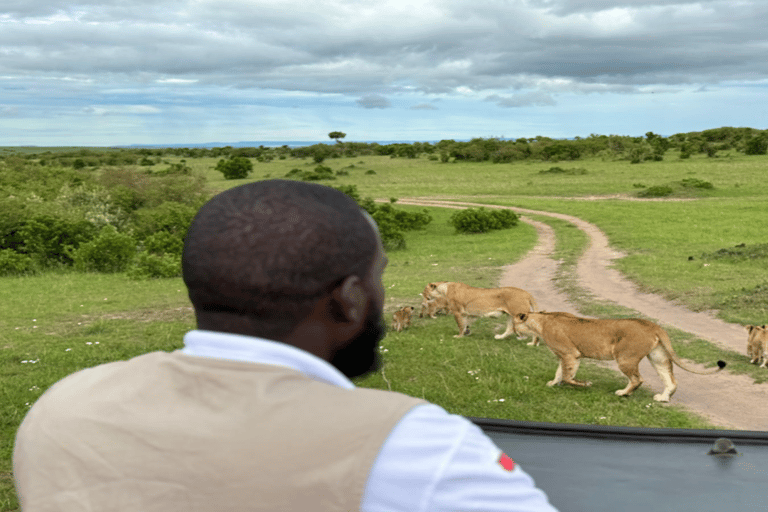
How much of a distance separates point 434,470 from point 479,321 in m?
9.36

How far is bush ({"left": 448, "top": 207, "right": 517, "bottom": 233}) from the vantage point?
2219 centimetres

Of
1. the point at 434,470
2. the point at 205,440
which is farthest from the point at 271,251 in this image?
the point at 434,470

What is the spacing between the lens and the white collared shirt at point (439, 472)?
99 cm

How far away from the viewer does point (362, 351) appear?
1.34 m

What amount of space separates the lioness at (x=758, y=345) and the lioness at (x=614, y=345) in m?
1.27

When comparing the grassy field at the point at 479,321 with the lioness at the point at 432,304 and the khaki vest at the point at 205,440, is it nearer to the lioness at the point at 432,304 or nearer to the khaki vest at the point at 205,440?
the lioness at the point at 432,304

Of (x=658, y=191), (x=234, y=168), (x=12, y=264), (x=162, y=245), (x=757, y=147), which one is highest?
(x=757, y=147)

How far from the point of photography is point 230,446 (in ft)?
3.30

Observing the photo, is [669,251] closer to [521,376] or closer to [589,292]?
[589,292]

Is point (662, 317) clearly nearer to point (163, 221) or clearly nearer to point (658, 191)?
point (163, 221)

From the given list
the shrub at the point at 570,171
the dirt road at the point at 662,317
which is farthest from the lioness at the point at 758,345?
the shrub at the point at 570,171

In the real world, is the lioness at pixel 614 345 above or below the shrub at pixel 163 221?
above

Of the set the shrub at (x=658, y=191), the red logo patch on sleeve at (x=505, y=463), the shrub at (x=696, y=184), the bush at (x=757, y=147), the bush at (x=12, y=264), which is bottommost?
the bush at (x=12, y=264)

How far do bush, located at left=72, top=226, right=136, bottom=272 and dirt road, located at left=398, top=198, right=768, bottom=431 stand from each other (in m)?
8.78
